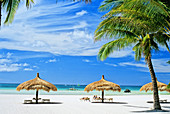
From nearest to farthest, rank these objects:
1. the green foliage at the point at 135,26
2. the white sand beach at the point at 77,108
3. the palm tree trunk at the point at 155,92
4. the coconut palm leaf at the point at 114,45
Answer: the green foliage at the point at 135,26 < the white sand beach at the point at 77,108 < the palm tree trunk at the point at 155,92 < the coconut palm leaf at the point at 114,45

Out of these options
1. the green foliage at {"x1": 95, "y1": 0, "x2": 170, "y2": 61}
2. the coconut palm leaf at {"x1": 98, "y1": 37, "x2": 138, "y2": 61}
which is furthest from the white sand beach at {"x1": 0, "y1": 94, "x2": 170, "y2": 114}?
the coconut palm leaf at {"x1": 98, "y1": 37, "x2": 138, "y2": 61}

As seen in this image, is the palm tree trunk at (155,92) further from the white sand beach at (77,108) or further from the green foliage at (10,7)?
the green foliage at (10,7)

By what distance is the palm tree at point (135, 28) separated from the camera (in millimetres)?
8312

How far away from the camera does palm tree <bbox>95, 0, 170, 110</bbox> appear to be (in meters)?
8.31

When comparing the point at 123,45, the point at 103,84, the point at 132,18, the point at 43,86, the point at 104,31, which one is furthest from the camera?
the point at 103,84

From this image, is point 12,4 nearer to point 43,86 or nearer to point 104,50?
point 104,50

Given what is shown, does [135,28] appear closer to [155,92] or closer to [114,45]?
[114,45]

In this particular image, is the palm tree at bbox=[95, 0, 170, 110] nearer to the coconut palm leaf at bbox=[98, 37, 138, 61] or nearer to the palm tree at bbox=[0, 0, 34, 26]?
the coconut palm leaf at bbox=[98, 37, 138, 61]

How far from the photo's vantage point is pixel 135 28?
31.2ft

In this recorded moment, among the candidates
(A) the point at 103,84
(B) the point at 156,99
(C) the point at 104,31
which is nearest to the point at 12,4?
(C) the point at 104,31

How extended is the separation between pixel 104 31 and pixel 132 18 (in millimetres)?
1961

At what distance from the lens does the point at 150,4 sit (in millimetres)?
7156

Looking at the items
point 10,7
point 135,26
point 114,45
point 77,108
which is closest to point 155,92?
point 114,45

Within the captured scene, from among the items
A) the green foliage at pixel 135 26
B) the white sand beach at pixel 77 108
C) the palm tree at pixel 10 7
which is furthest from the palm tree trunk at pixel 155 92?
the palm tree at pixel 10 7
